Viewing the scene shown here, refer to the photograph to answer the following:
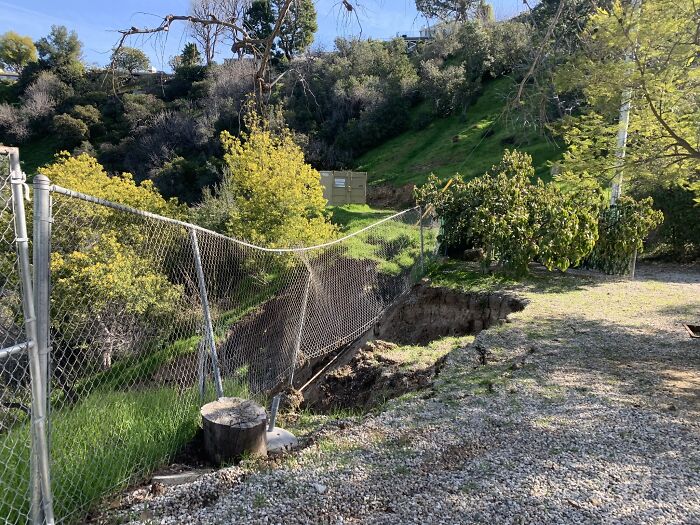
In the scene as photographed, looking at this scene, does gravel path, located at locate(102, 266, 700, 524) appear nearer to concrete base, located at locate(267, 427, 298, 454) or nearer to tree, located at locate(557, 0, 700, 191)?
concrete base, located at locate(267, 427, 298, 454)

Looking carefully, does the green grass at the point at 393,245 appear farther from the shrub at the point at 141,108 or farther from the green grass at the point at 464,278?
the shrub at the point at 141,108

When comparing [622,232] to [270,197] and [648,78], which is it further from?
[270,197]

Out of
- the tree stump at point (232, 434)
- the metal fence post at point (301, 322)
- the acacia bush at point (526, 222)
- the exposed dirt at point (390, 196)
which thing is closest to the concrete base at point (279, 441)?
the tree stump at point (232, 434)

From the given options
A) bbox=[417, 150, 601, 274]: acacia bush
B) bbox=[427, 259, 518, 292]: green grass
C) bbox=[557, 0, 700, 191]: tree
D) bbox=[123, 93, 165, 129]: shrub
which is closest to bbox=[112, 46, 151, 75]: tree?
bbox=[557, 0, 700, 191]: tree

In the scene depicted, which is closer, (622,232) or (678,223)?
(622,232)

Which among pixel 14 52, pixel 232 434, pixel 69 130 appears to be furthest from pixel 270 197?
pixel 14 52

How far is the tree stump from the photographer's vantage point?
11.8 feet

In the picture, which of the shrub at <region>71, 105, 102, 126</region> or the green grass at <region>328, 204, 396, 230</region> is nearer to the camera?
the green grass at <region>328, 204, 396, 230</region>

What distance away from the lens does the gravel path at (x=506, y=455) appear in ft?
9.74

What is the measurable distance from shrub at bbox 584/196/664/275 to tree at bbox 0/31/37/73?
6193 cm

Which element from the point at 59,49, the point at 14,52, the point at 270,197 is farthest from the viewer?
the point at 14,52

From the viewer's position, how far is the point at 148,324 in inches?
263

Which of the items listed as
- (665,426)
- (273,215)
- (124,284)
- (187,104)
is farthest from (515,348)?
(187,104)

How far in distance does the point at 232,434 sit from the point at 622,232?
368 inches
